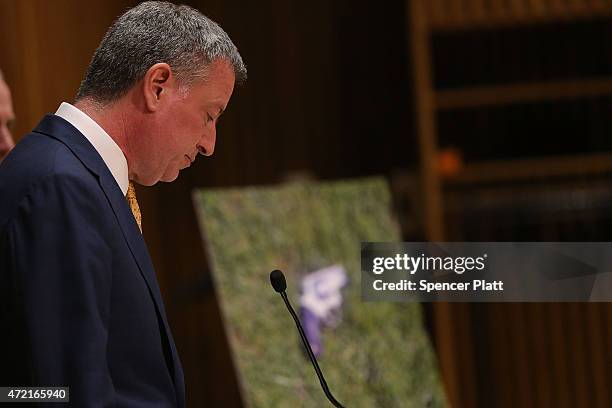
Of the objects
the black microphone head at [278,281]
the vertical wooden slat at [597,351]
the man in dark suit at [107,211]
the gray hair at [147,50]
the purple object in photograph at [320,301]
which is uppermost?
the gray hair at [147,50]

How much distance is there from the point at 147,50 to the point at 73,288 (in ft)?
1.44

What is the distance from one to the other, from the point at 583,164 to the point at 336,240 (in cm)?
130

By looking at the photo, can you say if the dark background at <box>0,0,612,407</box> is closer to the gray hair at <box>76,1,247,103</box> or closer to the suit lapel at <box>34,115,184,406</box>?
the gray hair at <box>76,1,247,103</box>

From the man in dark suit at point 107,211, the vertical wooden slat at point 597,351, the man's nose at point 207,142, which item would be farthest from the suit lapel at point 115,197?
the vertical wooden slat at point 597,351

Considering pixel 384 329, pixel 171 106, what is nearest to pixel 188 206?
pixel 384 329

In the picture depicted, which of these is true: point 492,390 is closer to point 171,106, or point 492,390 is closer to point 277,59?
point 277,59

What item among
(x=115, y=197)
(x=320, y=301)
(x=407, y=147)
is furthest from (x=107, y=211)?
(x=407, y=147)

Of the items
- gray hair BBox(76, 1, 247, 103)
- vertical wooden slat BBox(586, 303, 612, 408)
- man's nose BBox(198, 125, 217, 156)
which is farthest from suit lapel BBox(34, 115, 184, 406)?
vertical wooden slat BBox(586, 303, 612, 408)

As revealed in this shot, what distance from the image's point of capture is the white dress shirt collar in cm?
158

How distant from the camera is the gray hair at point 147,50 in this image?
5.33 ft

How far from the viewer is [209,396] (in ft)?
16.7

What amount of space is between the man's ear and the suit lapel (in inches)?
5.1

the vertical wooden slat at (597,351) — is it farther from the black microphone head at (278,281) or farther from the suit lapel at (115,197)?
the suit lapel at (115,197)

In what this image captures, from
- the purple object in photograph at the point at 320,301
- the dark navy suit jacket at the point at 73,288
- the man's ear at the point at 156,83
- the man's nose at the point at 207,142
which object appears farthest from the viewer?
the purple object in photograph at the point at 320,301
